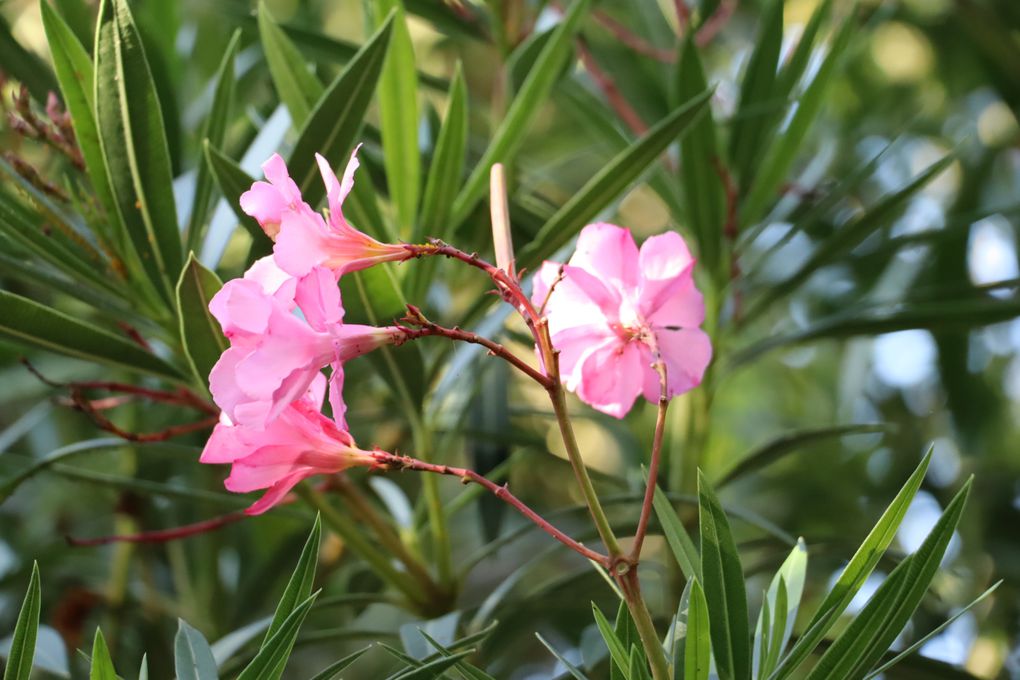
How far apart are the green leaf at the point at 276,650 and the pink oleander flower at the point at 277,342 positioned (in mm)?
118

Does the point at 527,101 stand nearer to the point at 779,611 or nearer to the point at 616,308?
the point at 616,308

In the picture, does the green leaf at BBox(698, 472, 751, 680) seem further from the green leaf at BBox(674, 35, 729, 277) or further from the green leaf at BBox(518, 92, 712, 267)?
the green leaf at BBox(674, 35, 729, 277)

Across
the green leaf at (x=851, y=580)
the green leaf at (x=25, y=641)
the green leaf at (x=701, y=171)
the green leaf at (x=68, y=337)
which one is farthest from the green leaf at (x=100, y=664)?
the green leaf at (x=701, y=171)

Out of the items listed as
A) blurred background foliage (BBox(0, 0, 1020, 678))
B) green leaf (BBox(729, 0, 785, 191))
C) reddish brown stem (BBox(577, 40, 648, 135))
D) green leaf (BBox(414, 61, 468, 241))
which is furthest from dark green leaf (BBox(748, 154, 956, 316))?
green leaf (BBox(414, 61, 468, 241))

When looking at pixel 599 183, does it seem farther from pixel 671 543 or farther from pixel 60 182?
pixel 60 182

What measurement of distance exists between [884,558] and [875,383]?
105 cm

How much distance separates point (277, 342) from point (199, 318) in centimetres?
22

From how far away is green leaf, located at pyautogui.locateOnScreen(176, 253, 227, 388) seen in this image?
2.49 ft

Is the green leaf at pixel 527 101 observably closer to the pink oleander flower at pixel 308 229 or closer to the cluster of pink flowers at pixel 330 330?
the cluster of pink flowers at pixel 330 330

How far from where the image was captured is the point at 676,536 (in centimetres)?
72

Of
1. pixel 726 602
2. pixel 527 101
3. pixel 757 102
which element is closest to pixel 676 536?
pixel 726 602

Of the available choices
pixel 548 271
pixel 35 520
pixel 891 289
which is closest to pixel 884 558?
pixel 548 271

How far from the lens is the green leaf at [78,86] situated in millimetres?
888

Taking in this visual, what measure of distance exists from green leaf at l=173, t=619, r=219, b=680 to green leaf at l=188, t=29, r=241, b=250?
1.26ft
